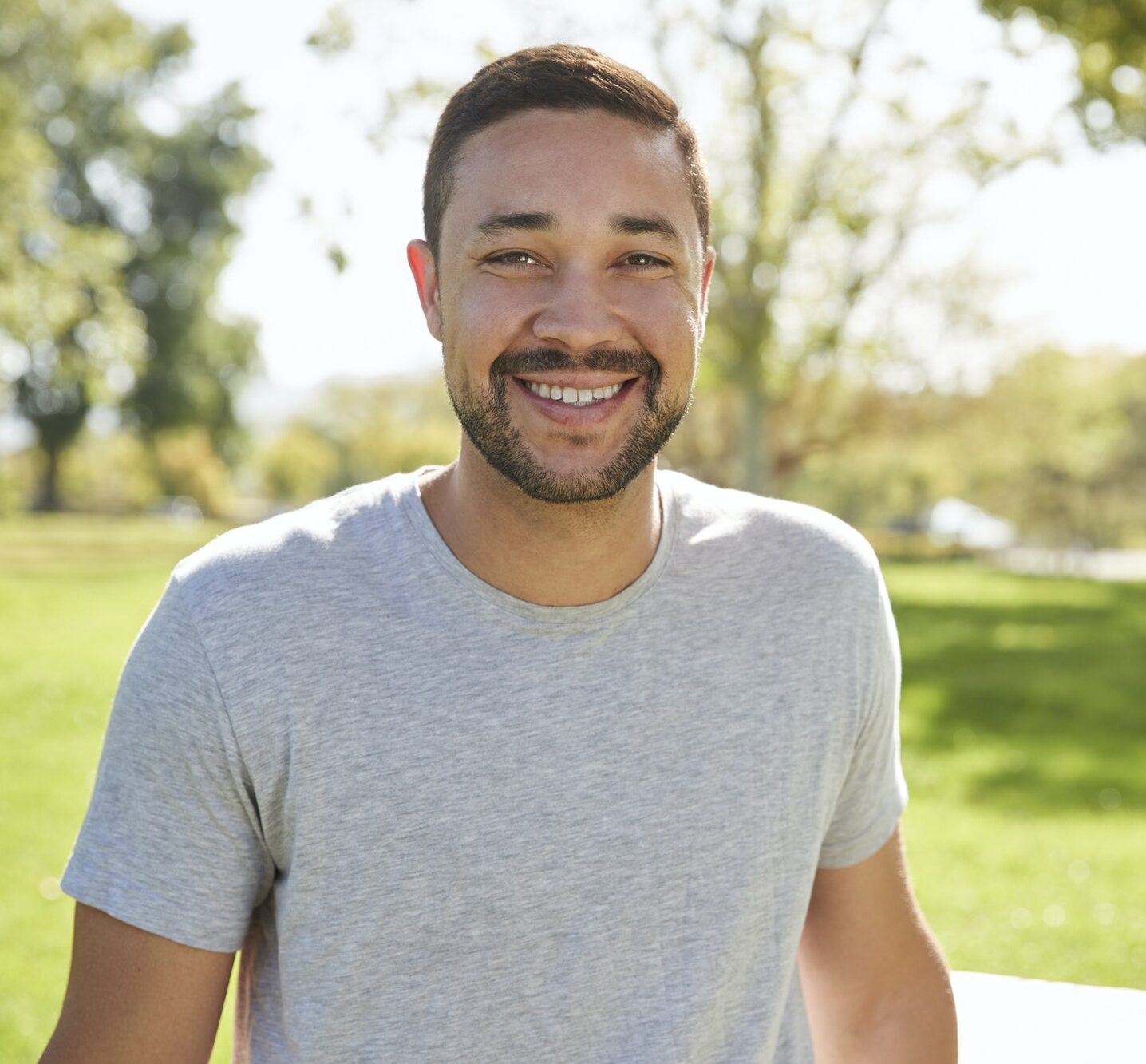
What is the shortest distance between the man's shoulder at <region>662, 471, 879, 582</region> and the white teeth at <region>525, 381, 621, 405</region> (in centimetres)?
28

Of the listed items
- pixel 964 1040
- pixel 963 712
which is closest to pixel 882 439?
pixel 963 712

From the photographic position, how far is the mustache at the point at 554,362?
1819mm

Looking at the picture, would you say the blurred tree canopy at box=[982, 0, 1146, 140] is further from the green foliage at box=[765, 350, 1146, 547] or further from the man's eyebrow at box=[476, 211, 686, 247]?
the green foliage at box=[765, 350, 1146, 547]

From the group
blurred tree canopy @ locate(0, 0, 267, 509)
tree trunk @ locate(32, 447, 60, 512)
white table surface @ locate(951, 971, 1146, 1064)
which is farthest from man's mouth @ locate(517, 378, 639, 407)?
tree trunk @ locate(32, 447, 60, 512)

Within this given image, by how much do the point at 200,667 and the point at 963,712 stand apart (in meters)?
11.1

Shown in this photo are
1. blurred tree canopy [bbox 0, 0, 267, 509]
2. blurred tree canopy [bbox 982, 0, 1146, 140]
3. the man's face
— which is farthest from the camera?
blurred tree canopy [bbox 0, 0, 267, 509]

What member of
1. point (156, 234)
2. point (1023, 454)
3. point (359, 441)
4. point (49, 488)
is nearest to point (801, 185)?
point (1023, 454)

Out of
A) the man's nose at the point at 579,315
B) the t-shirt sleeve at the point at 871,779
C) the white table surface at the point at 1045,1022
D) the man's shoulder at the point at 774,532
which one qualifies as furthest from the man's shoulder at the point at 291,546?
the white table surface at the point at 1045,1022

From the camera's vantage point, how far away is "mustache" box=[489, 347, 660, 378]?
1819 mm

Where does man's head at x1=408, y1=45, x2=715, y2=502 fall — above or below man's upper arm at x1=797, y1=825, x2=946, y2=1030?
above

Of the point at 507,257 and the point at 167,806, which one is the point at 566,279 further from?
the point at 167,806

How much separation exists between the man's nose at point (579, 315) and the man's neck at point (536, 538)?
22 cm

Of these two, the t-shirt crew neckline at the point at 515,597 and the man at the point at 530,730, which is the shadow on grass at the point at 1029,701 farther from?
the t-shirt crew neckline at the point at 515,597

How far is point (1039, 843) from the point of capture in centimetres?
749
